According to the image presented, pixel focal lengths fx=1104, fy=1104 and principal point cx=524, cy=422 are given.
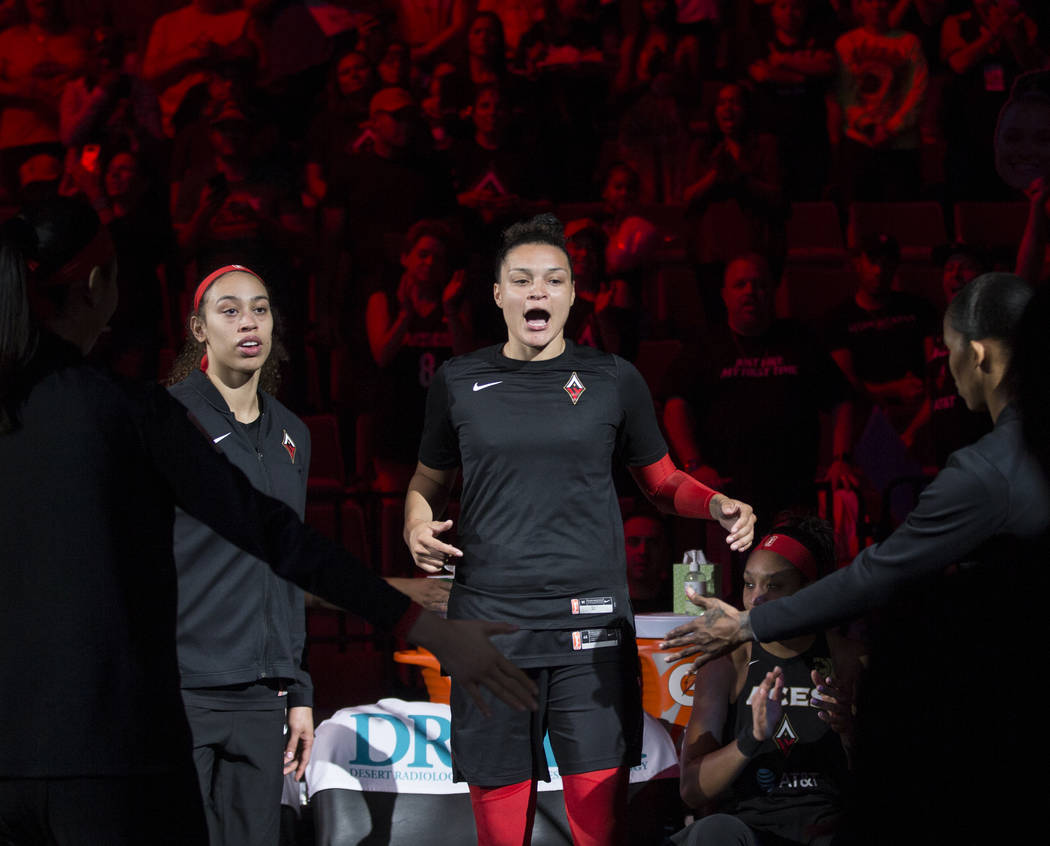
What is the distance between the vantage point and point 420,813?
3.73m

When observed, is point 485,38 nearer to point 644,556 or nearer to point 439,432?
point 644,556

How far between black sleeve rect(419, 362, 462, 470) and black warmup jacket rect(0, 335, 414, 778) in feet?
4.30

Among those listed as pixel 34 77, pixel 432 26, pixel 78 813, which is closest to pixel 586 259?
pixel 432 26

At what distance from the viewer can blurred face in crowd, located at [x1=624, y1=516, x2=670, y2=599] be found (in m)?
5.32

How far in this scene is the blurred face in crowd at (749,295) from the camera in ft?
18.9

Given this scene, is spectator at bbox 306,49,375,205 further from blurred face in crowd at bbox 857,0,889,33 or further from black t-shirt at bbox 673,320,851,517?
blurred face in crowd at bbox 857,0,889,33

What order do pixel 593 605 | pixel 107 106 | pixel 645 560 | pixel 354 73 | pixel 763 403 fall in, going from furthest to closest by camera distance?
pixel 107 106 → pixel 354 73 → pixel 763 403 → pixel 645 560 → pixel 593 605

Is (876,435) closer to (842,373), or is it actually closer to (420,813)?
(842,373)

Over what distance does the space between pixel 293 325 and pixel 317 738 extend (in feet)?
11.4

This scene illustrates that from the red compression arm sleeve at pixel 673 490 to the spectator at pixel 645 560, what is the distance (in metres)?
2.25

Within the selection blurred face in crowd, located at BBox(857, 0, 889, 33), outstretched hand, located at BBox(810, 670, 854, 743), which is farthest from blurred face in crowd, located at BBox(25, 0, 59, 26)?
outstretched hand, located at BBox(810, 670, 854, 743)

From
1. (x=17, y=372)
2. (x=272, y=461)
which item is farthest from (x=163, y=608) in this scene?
(x=272, y=461)

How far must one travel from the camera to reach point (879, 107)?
7820 millimetres

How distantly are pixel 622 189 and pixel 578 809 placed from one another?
5.04m
